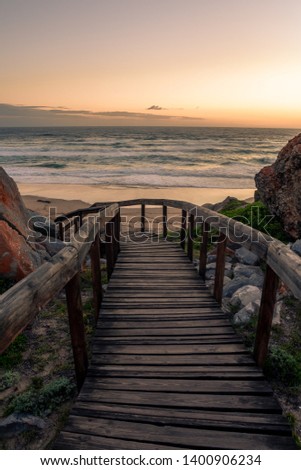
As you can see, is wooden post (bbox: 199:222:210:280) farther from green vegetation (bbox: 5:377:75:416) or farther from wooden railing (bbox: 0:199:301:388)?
green vegetation (bbox: 5:377:75:416)

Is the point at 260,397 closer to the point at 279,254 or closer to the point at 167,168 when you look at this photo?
the point at 279,254

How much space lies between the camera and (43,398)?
11.0 feet

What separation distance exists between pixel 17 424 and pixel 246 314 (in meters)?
3.30

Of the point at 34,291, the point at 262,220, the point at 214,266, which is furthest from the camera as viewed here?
the point at 262,220

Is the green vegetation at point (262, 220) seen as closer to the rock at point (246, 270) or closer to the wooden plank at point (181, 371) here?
the rock at point (246, 270)

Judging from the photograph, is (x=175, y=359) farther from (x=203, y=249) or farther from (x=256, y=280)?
(x=256, y=280)

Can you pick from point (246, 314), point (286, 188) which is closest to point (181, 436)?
point (246, 314)

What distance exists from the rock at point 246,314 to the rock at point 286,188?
3.59 m

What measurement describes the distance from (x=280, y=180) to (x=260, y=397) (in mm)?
7234

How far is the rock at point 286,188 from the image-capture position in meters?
8.23

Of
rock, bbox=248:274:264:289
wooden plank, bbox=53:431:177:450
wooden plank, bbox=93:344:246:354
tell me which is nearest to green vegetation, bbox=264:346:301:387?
wooden plank, bbox=93:344:246:354

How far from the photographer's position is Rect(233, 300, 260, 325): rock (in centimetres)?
491

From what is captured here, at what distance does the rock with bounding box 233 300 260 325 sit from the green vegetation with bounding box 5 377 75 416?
8.29ft

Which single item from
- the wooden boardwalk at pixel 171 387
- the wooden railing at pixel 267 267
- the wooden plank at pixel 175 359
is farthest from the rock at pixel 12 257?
the wooden railing at pixel 267 267
